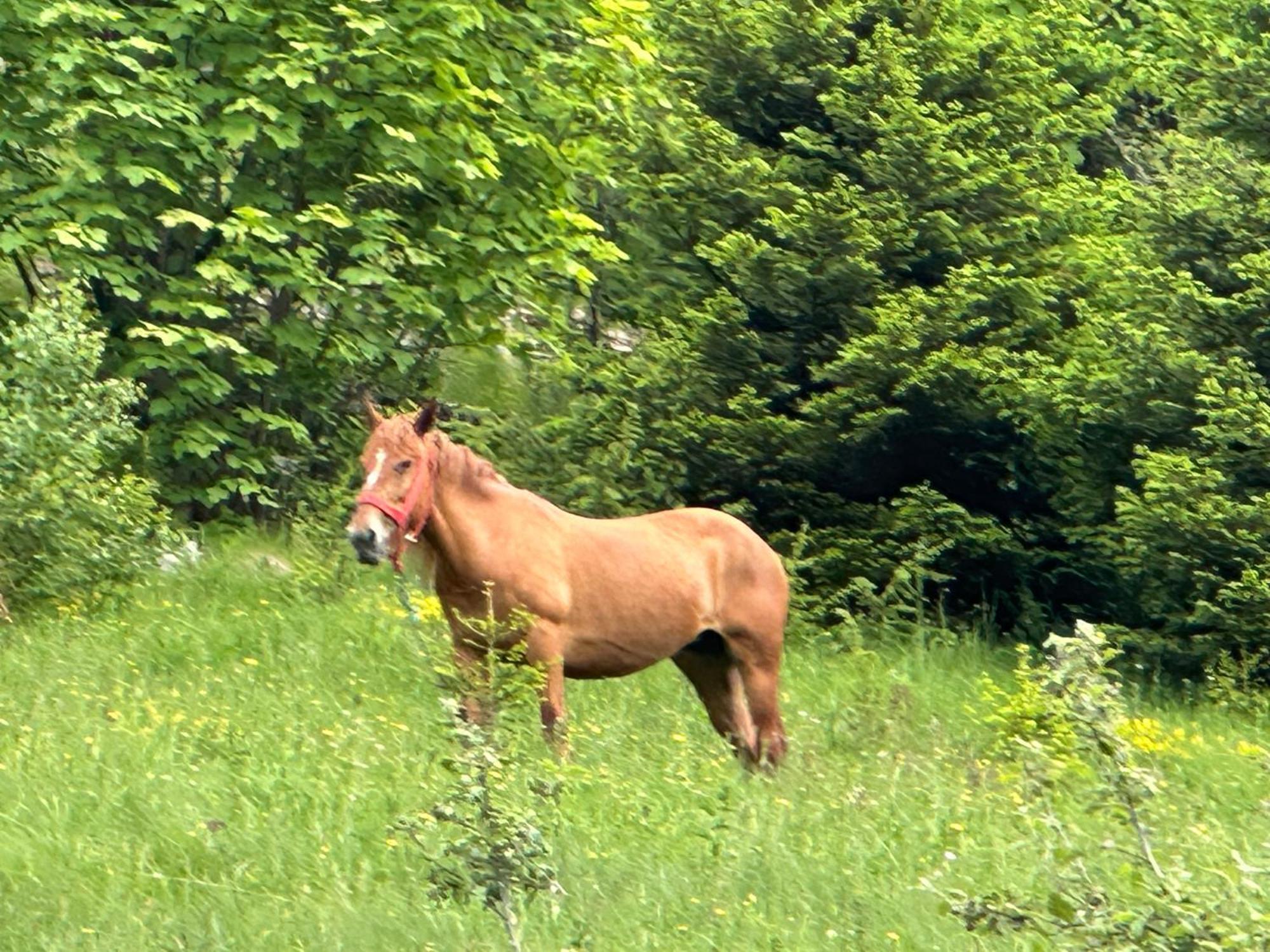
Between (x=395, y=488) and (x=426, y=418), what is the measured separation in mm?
361

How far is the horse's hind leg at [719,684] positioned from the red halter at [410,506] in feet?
6.22

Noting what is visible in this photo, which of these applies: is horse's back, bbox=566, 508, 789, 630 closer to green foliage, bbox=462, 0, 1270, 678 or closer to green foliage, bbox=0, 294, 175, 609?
green foliage, bbox=0, 294, 175, 609

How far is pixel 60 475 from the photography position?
1418 cm

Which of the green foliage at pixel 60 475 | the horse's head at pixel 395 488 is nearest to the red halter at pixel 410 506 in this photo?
the horse's head at pixel 395 488

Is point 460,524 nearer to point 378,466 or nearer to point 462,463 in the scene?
point 462,463

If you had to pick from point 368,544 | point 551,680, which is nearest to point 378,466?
point 368,544

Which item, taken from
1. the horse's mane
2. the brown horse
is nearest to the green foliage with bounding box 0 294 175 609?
the brown horse

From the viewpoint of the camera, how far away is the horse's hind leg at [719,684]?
11.7 meters

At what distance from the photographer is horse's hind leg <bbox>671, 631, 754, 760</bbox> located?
11.7 metres

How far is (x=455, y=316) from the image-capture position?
18891 mm

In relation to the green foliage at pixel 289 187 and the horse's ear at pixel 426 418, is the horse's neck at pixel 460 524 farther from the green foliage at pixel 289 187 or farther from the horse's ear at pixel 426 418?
the green foliage at pixel 289 187

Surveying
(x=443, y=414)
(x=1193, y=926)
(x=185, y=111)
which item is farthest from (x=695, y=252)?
(x=1193, y=926)

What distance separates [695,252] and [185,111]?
388 centimetres

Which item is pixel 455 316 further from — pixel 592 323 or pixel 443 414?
pixel 443 414
